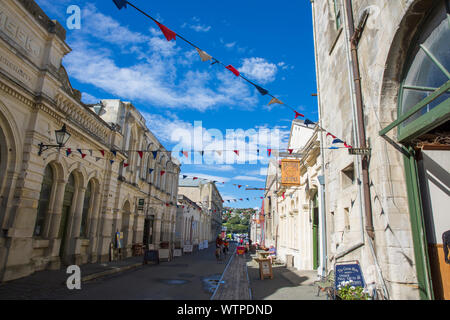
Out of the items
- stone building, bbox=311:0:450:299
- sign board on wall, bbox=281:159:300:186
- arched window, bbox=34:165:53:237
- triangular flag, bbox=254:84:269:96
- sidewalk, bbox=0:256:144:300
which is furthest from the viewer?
sign board on wall, bbox=281:159:300:186

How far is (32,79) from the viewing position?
9.85 metres

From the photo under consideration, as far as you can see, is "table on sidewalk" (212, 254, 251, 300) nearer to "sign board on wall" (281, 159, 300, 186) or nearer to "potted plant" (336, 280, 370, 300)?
"potted plant" (336, 280, 370, 300)

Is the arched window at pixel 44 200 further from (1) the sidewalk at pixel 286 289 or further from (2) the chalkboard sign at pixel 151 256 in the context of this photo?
(1) the sidewalk at pixel 286 289

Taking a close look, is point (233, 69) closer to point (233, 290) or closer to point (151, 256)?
point (233, 290)

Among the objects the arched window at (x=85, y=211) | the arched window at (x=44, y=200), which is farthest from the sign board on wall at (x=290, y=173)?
the arched window at (x=44, y=200)

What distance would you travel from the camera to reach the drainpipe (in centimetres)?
592

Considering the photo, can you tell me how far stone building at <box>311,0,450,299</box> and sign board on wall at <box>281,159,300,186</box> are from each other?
22.8ft

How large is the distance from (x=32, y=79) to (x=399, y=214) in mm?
11425

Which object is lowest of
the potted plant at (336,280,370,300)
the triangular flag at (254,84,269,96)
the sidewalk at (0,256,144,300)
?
the sidewalk at (0,256,144,300)

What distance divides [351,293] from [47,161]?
34.3 feet

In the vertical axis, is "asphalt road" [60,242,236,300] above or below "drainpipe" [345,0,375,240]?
below

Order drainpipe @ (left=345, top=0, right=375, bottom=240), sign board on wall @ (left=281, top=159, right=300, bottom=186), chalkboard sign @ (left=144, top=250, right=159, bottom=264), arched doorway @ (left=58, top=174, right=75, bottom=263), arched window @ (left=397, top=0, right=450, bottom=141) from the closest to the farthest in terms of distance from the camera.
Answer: arched window @ (left=397, top=0, right=450, bottom=141) → drainpipe @ (left=345, top=0, right=375, bottom=240) → arched doorway @ (left=58, top=174, right=75, bottom=263) → sign board on wall @ (left=281, top=159, right=300, bottom=186) → chalkboard sign @ (left=144, top=250, right=159, bottom=264)

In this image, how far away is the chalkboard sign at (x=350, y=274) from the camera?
596cm

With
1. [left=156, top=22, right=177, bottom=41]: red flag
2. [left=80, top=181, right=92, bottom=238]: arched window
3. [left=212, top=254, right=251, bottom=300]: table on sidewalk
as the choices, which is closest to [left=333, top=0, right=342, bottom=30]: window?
[left=156, top=22, right=177, bottom=41]: red flag
